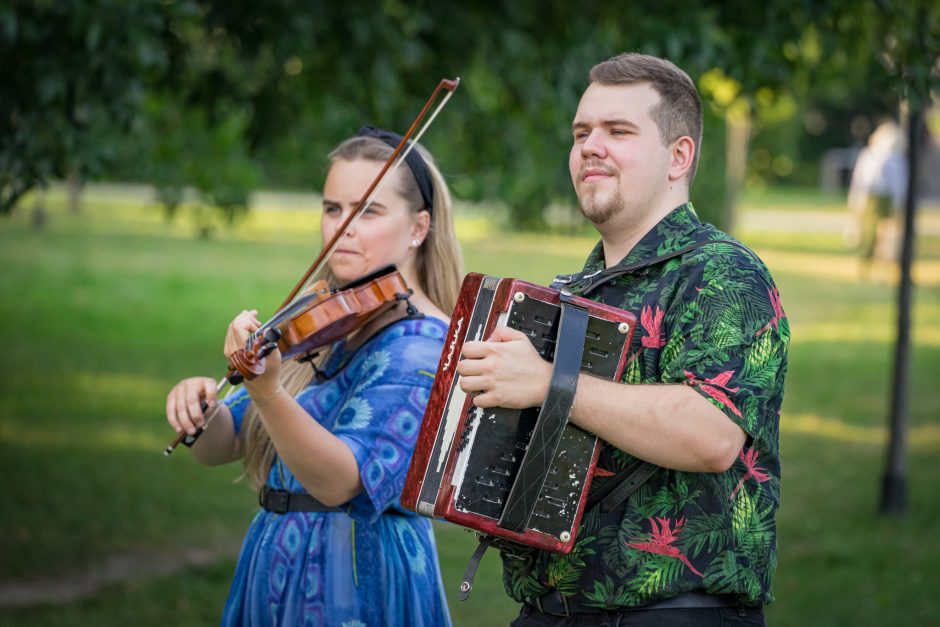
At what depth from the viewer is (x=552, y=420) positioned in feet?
7.03

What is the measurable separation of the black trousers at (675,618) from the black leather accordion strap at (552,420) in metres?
0.25

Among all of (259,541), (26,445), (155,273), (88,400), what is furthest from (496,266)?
(259,541)

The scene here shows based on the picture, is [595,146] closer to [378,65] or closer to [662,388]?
[662,388]

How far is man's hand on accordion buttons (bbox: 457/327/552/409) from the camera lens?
2.12 m

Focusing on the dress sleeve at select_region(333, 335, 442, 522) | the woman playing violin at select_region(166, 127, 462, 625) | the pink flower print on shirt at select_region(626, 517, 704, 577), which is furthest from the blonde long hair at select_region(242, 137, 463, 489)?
the pink flower print on shirt at select_region(626, 517, 704, 577)

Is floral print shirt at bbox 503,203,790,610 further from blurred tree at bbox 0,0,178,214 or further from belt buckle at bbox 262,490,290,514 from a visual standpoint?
blurred tree at bbox 0,0,178,214

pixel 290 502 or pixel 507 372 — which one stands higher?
pixel 507 372

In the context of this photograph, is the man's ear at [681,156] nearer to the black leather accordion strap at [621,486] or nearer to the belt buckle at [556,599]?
the black leather accordion strap at [621,486]

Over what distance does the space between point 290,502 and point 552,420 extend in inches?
39.8

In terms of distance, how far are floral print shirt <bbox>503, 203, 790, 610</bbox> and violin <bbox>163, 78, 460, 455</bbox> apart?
72cm

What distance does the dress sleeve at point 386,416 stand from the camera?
8.80ft

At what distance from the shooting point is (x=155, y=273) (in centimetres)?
2092

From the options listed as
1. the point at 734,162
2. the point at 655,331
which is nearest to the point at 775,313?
the point at 655,331

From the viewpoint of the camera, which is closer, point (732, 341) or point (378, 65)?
point (732, 341)
